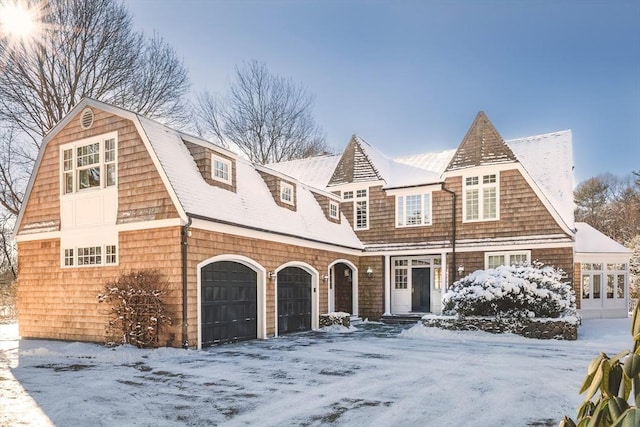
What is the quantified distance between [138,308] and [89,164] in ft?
14.2

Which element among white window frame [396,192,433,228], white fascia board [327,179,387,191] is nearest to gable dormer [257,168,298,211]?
white fascia board [327,179,387,191]

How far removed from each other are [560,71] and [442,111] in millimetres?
9547

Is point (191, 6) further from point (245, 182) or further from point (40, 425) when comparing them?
point (40, 425)

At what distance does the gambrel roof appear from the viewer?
11.1 metres

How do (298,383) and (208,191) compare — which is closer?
(298,383)

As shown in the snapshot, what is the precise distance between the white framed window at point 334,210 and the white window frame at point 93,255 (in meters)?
8.94

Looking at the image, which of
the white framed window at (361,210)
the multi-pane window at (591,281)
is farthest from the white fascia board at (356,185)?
the multi-pane window at (591,281)

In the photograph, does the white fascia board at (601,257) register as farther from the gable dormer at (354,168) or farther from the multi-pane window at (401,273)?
the gable dormer at (354,168)

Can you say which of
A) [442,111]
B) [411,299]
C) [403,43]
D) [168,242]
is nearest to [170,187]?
[168,242]

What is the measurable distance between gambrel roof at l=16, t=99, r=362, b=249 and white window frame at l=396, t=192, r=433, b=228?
3.64 m

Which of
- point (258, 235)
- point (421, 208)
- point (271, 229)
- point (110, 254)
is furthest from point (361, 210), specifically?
Result: point (110, 254)

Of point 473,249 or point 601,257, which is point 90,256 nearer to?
point 473,249

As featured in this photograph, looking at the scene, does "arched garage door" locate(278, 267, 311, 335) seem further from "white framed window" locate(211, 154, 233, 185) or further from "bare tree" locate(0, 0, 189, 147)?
"bare tree" locate(0, 0, 189, 147)

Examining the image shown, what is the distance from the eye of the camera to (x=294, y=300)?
15016 millimetres
